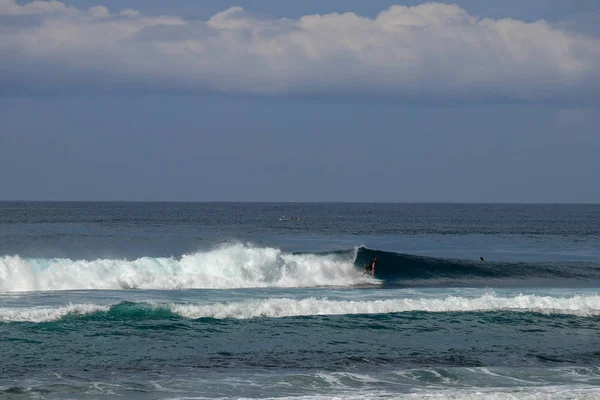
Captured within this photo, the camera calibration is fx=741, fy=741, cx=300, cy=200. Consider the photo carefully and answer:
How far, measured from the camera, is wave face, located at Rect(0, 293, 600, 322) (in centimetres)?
2498

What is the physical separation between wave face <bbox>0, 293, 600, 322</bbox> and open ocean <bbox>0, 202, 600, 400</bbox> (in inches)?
2.6

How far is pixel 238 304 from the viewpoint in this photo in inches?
1055

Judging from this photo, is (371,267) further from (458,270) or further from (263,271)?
(263,271)

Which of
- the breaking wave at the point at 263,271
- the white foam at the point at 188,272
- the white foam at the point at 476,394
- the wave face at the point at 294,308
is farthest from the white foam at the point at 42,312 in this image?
the white foam at the point at 476,394

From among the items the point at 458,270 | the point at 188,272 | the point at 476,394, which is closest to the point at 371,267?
the point at 458,270

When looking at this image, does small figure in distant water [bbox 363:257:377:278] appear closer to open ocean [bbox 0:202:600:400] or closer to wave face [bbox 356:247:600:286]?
wave face [bbox 356:247:600:286]

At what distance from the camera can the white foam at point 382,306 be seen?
26094 mm

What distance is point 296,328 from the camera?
2408 centimetres

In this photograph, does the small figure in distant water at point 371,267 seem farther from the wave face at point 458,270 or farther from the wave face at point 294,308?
the wave face at point 294,308

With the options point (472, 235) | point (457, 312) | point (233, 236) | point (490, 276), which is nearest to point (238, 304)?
point (457, 312)

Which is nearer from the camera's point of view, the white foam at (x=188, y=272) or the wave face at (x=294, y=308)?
the wave face at (x=294, y=308)

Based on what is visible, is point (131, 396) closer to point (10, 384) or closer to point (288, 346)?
point (10, 384)

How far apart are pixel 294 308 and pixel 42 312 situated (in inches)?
337

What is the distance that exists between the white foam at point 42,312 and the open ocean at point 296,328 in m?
0.06
